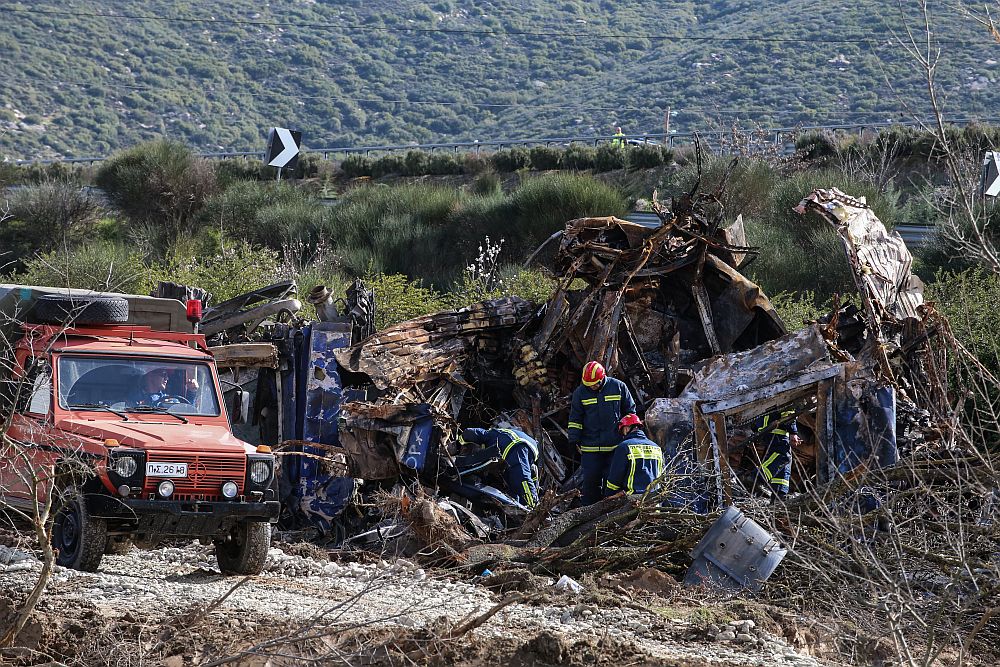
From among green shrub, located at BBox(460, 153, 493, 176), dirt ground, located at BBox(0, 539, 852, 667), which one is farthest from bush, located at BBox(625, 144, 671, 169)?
dirt ground, located at BBox(0, 539, 852, 667)

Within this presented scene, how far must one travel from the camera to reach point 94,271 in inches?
801

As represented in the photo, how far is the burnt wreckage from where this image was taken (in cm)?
1052

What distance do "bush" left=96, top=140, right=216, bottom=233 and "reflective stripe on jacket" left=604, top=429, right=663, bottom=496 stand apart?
76.6 ft

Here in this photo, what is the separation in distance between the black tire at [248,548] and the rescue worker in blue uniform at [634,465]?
→ 3012 mm

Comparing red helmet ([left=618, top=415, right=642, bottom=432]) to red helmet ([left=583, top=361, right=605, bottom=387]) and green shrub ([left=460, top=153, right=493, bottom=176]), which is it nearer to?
red helmet ([left=583, top=361, right=605, bottom=387])

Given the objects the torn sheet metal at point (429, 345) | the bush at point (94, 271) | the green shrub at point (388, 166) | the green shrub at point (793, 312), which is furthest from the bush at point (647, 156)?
the torn sheet metal at point (429, 345)

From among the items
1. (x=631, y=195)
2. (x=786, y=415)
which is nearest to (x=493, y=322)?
(x=786, y=415)

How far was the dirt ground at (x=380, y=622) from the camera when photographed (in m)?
6.54

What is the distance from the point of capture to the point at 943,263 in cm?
2005

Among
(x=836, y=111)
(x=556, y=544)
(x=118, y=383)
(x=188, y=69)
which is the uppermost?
(x=118, y=383)

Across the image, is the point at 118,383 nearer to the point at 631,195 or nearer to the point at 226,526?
the point at 226,526

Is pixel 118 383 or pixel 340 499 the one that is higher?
pixel 118 383

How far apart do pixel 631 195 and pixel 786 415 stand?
20.1 meters

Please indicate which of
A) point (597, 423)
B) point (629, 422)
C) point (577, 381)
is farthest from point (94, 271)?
point (629, 422)
